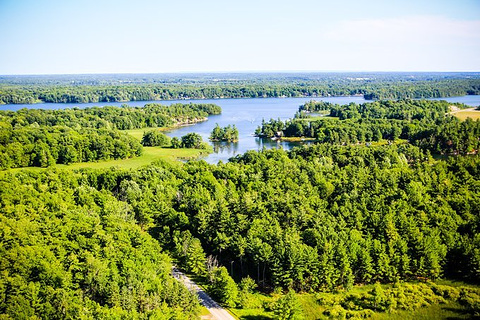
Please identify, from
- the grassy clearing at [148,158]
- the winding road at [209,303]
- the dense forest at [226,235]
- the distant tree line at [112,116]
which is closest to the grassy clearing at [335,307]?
the winding road at [209,303]

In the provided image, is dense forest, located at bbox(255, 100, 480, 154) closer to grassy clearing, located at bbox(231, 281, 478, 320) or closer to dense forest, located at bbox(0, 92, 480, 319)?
dense forest, located at bbox(0, 92, 480, 319)

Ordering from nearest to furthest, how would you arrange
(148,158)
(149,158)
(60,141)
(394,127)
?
1. (60,141)
2. (149,158)
3. (148,158)
4. (394,127)

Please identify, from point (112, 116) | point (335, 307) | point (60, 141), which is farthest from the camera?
point (112, 116)

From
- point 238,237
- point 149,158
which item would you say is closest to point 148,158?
point 149,158

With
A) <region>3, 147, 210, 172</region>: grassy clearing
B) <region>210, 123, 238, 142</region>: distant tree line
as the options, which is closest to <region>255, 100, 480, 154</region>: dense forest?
<region>210, 123, 238, 142</region>: distant tree line

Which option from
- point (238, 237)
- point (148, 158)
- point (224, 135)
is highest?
point (224, 135)

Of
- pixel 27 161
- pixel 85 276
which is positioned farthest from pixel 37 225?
pixel 27 161

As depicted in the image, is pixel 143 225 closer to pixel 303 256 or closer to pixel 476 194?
pixel 303 256

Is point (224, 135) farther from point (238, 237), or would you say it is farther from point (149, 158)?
point (238, 237)

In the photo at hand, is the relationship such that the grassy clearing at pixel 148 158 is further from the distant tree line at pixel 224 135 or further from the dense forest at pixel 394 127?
the dense forest at pixel 394 127
